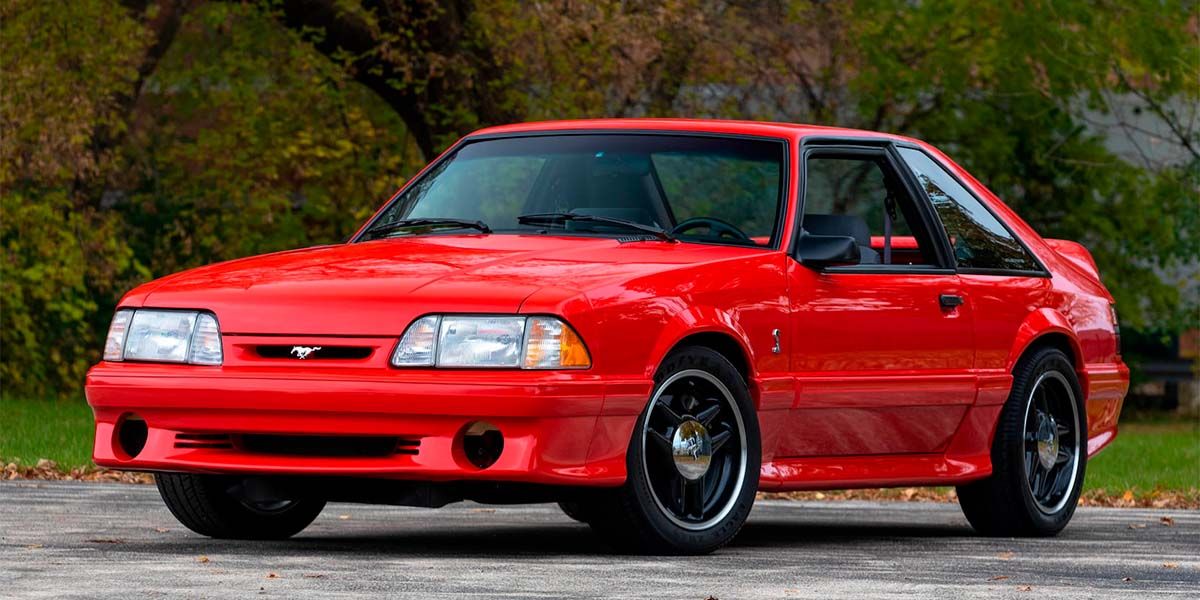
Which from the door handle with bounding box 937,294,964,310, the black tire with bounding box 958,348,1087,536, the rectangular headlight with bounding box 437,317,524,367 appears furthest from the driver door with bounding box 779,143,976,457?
the rectangular headlight with bounding box 437,317,524,367

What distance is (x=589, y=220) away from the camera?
27.3 feet

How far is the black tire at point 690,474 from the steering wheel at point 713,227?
734 millimetres

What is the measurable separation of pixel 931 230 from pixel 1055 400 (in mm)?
1071

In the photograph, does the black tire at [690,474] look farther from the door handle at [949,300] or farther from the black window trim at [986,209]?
the black window trim at [986,209]

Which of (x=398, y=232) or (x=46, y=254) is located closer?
(x=398, y=232)

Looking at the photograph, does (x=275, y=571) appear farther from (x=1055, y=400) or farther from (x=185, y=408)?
(x=1055, y=400)

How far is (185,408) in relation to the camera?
746 cm

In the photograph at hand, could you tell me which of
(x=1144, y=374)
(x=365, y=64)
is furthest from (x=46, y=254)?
(x=1144, y=374)

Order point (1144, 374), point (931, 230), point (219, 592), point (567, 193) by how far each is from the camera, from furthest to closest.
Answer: point (1144, 374), point (931, 230), point (567, 193), point (219, 592)

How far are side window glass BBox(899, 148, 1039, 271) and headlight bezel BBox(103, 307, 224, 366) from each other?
326 centimetres

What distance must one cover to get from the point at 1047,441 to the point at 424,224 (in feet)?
9.49

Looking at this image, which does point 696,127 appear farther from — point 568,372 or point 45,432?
point 45,432

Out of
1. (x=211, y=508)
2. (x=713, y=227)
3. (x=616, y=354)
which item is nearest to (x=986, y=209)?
(x=713, y=227)

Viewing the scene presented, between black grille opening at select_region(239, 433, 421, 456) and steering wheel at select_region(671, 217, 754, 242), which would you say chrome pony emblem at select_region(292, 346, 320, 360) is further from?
steering wheel at select_region(671, 217, 754, 242)
